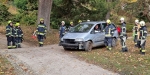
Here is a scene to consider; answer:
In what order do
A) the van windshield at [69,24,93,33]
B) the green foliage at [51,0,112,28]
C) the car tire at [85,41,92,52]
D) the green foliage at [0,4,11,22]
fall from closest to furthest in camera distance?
the car tire at [85,41,92,52] → the van windshield at [69,24,93,33] → the green foliage at [51,0,112,28] → the green foliage at [0,4,11,22]

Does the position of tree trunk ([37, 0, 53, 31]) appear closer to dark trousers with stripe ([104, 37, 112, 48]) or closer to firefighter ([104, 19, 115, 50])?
firefighter ([104, 19, 115, 50])

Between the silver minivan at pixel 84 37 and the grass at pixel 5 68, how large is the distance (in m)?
3.98

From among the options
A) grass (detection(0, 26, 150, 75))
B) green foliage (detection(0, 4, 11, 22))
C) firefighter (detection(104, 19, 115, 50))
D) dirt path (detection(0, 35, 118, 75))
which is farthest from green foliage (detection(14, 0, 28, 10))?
grass (detection(0, 26, 150, 75))

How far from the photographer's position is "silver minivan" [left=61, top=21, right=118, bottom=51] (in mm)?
15625

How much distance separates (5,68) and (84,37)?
17.6ft

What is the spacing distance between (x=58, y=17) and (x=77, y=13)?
211cm

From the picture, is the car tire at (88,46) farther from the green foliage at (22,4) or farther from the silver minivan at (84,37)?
the green foliage at (22,4)

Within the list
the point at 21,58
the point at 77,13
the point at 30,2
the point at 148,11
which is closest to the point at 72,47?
the point at 21,58

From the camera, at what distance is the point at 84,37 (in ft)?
51.4

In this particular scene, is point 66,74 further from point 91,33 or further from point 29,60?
point 91,33

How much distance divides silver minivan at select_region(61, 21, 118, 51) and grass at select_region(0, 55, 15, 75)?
398 cm

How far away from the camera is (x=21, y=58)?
1366 centimetres

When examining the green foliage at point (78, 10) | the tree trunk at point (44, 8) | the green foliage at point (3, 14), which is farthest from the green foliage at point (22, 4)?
the tree trunk at point (44, 8)

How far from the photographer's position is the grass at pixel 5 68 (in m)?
11.2
